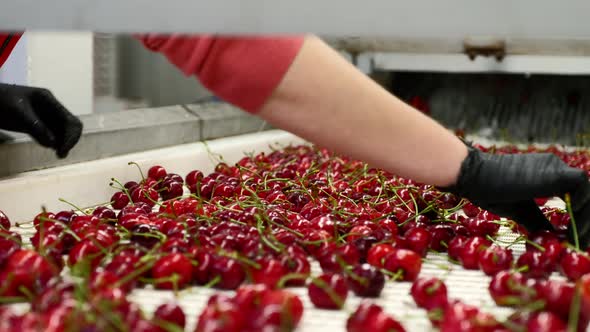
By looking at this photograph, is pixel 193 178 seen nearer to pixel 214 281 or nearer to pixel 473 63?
pixel 214 281

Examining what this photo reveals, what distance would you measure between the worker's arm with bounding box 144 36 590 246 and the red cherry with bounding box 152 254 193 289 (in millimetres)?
296

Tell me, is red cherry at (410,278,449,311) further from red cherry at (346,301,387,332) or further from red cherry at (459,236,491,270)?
red cherry at (459,236,491,270)

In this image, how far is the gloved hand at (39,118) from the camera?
2.15 metres

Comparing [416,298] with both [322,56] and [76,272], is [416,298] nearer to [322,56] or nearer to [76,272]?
[322,56]

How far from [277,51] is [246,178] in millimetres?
1172

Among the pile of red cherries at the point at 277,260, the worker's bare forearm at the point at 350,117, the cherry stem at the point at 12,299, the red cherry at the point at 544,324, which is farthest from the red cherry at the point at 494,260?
the cherry stem at the point at 12,299

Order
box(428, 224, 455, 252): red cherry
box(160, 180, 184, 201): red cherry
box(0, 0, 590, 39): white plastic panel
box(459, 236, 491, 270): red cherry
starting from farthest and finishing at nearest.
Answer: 1. box(160, 180, 184, 201): red cherry
2. box(428, 224, 455, 252): red cherry
3. box(459, 236, 491, 270): red cherry
4. box(0, 0, 590, 39): white plastic panel

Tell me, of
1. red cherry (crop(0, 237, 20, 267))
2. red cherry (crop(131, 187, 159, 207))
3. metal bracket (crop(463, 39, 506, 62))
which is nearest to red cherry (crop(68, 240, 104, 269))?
red cherry (crop(0, 237, 20, 267))

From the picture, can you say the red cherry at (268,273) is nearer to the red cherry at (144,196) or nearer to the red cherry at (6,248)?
the red cherry at (6,248)

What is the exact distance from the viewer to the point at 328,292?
1246 millimetres

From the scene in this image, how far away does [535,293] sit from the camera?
119 cm

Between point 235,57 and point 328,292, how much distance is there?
0.42 m

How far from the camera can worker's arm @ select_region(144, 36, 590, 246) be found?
4.24 ft

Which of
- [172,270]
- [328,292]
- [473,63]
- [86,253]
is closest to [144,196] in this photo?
[86,253]
